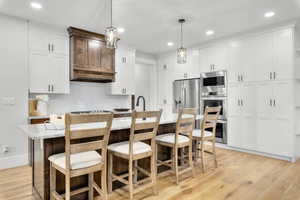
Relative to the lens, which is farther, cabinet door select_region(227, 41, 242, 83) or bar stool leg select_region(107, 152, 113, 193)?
cabinet door select_region(227, 41, 242, 83)

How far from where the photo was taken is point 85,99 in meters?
4.62

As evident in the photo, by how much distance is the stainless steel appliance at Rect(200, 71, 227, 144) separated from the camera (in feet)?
14.7

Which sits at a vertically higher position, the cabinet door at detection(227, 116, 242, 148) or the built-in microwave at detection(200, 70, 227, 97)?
the built-in microwave at detection(200, 70, 227, 97)

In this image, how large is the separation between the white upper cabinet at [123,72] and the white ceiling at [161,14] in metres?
0.82

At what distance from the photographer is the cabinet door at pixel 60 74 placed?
383 centimetres

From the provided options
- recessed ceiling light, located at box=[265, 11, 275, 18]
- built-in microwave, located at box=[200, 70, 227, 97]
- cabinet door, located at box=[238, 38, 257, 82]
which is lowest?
built-in microwave, located at box=[200, 70, 227, 97]

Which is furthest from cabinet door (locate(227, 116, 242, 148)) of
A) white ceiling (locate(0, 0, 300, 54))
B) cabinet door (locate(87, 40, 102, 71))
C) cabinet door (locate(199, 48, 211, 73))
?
cabinet door (locate(87, 40, 102, 71))

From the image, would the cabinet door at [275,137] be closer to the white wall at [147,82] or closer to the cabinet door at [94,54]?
the white wall at [147,82]

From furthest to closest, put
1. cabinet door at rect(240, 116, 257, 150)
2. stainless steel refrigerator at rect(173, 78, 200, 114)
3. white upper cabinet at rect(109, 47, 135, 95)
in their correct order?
1. stainless steel refrigerator at rect(173, 78, 200, 114)
2. white upper cabinet at rect(109, 47, 135, 95)
3. cabinet door at rect(240, 116, 257, 150)

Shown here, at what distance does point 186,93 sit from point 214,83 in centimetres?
92

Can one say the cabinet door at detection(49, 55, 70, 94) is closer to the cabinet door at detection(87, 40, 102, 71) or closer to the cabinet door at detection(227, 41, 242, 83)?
the cabinet door at detection(87, 40, 102, 71)

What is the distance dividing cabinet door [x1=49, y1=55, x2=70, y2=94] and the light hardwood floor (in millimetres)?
1622

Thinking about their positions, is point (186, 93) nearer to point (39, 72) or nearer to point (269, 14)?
point (269, 14)

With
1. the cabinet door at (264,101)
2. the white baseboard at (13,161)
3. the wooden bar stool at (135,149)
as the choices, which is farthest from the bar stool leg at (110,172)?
the cabinet door at (264,101)
